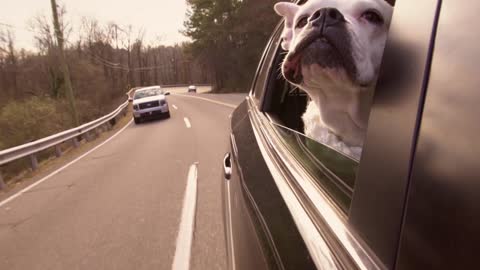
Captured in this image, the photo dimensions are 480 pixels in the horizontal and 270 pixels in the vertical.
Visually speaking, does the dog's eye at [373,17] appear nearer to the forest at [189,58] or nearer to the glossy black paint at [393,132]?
the glossy black paint at [393,132]

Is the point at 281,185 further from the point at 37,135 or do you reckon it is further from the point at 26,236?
the point at 37,135

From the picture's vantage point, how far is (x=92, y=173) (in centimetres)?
772

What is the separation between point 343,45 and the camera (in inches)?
62.7

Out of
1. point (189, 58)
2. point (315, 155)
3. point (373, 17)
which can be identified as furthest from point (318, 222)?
point (189, 58)

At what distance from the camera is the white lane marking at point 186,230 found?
11.3ft

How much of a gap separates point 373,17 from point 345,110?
0.49 m

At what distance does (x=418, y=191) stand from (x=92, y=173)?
312 inches

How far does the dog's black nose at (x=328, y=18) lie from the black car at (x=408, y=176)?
0.62 m

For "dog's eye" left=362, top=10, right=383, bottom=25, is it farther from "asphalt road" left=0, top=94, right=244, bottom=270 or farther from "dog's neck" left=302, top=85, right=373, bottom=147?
"asphalt road" left=0, top=94, right=244, bottom=270

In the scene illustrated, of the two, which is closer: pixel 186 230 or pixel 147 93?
pixel 186 230

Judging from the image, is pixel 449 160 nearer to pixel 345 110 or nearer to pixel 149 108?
pixel 345 110

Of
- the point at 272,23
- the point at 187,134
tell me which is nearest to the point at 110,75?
the point at 272,23

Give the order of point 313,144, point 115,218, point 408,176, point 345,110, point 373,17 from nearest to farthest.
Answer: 1. point 408,176
2. point 313,144
3. point 373,17
4. point 345,110
5. point 115,218

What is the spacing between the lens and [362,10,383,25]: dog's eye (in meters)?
1.74
